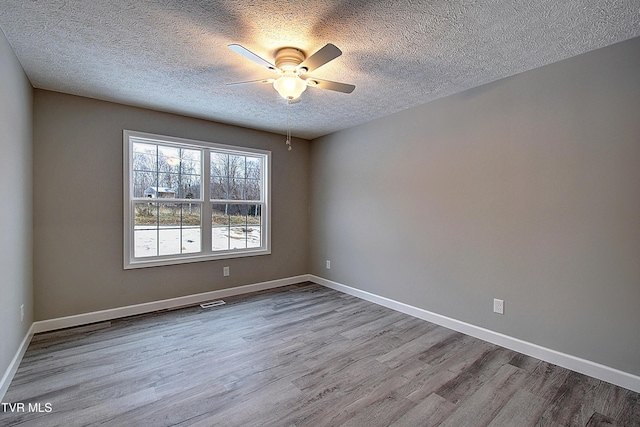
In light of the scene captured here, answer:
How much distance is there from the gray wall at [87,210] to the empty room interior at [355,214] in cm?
2

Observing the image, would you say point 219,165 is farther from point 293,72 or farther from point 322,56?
point 322,56

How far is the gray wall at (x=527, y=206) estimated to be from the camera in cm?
210

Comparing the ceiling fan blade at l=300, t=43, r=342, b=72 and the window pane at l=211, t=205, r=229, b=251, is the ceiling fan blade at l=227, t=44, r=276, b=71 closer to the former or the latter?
the ceiling fan blade at l=300, t=43, r=342, b=72

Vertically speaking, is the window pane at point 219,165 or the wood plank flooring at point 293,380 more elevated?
the window pane at point 219,165

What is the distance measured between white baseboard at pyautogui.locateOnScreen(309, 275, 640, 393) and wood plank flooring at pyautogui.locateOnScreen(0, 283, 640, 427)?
0.22ft

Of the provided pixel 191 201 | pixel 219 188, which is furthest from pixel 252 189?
pixel 191 201

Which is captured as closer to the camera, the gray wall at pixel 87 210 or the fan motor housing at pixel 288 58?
the fan motor housing at pixel 288 58

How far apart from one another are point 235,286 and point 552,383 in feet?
11.9

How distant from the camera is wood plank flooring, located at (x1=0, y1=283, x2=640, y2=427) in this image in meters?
1.78

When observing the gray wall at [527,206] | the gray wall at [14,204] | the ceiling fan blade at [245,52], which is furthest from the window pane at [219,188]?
the ceiling fan blade at [245,52]

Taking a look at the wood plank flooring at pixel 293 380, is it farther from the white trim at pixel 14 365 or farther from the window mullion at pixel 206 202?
the window mullion at pixel 206 202

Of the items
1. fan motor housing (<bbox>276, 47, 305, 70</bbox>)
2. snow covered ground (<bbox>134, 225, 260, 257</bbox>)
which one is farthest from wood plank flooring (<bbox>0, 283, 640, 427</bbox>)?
fan motor housing (<bbox>276, 47, 305, 70</bbox>)

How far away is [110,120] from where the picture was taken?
327 centimetres

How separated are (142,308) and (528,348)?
4049 millimetres
